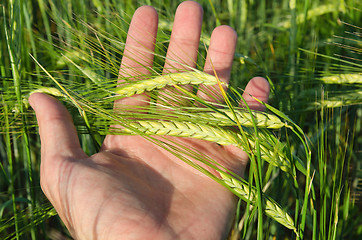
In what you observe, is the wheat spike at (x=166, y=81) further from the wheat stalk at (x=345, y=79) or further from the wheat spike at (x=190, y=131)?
the wheat stalk at (x=345, y=79)

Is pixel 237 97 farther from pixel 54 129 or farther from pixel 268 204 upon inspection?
pixel 54 129

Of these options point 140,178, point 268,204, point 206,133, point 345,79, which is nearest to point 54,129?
point 140,178

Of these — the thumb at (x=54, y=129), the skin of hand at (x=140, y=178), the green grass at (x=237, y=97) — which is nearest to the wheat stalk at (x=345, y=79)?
the green grass at (x=237, y=97)

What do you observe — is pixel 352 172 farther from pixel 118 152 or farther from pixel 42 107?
pixel 42 107

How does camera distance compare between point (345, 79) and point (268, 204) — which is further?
point (345, 79)

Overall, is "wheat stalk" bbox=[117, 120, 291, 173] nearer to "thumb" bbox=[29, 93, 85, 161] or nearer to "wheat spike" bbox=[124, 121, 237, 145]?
"wheat spike" bbox=[124, 121, 237, 145]

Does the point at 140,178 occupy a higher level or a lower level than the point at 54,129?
lower
